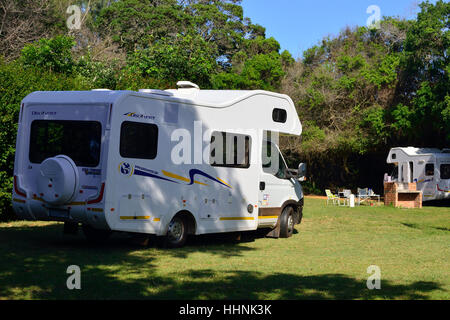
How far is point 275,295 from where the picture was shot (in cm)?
701

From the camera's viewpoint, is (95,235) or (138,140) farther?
(95,235)

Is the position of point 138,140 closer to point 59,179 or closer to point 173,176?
point 173,176

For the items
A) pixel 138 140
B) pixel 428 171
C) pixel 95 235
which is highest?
pixel 428 171

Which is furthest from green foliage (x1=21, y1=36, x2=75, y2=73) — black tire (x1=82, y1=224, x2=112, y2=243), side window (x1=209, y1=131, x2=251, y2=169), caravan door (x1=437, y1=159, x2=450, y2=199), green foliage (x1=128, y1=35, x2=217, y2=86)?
caravan door (x1=437, y1=159, x2=450, y2=199)

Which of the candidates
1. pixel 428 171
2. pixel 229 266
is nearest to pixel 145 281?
pixel 229 266

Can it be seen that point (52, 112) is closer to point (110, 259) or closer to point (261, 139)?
point (110, 259)

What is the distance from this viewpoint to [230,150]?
1228 cm

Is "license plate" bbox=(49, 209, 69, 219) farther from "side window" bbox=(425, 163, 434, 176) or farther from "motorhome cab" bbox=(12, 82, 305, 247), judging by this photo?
"side window" bbox=(425, 163, 434, 176)

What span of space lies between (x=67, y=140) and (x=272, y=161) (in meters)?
4.85

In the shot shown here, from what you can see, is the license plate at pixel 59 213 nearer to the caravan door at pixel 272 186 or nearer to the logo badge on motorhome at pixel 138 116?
the logo badge on motorhome at pixel 138 116

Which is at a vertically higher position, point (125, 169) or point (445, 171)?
point (445, 171)

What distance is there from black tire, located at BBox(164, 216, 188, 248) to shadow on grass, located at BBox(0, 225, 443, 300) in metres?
0.51
